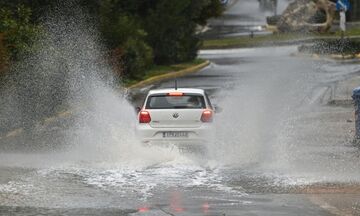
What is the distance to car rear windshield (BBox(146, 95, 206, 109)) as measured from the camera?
1819cm

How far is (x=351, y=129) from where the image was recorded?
22922 millimetres

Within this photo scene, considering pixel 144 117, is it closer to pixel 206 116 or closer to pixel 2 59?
pixel 206 116

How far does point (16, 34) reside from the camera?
24656mm

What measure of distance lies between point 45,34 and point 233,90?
9848 millimetres

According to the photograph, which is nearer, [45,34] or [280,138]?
[280,138]

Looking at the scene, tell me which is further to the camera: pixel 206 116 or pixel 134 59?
pixel 134 59

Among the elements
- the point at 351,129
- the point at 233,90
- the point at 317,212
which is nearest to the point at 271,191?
the point at 317,212

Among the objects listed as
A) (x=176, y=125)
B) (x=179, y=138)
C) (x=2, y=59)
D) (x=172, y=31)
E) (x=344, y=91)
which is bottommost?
(x=344, y=91)

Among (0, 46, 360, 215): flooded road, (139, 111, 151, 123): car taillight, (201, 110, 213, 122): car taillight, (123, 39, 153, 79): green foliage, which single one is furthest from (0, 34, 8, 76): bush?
(123, 39, 153, 79): green foliage

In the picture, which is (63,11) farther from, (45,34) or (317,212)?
(317,212)

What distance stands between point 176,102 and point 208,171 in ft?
7.74

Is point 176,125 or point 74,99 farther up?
point 176,125

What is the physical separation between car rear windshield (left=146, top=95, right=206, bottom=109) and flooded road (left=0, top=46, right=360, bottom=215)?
806mm

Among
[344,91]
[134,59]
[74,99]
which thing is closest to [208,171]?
[74,99]
